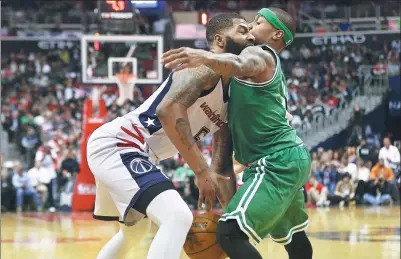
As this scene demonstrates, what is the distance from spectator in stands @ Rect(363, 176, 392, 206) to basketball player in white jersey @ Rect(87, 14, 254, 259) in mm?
13357

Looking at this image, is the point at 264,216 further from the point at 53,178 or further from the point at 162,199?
the point at 53,178

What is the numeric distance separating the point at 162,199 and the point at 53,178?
12554 millimetres

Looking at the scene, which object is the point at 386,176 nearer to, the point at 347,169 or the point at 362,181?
the point at 362,181

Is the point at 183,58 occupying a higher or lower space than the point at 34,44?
higher

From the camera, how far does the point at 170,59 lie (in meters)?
4.12

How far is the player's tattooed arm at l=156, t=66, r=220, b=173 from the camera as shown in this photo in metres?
4.70

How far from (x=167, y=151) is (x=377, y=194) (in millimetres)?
13865

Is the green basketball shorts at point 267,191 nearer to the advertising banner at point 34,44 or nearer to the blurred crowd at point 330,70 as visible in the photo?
the blurred crowd at point 330,70

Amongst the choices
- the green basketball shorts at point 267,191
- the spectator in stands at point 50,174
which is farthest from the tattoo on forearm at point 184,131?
the spectator in stands at point 50,174

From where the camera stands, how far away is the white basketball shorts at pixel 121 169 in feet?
16.0

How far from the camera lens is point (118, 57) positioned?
59.7 ft

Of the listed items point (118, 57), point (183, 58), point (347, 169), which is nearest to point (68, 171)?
point (118, 57)

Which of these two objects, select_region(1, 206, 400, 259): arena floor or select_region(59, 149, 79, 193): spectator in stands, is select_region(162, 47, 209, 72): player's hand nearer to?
select_region(1, 206, 400, 259): arena floor

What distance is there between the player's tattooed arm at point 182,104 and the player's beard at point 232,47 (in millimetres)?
290
